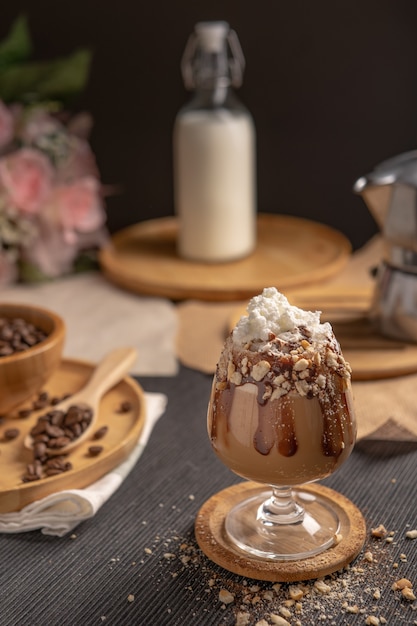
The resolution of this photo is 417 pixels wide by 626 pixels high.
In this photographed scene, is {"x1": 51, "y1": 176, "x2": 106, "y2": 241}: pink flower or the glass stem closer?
the glass stem

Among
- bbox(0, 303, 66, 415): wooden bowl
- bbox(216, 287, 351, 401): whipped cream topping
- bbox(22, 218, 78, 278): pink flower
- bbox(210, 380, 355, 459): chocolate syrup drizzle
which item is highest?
bbox(216, 287, 351, 401): whipped cream topping

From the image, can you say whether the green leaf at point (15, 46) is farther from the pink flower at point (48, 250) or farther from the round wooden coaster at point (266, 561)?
the round wooden coaster at point (266, 561)

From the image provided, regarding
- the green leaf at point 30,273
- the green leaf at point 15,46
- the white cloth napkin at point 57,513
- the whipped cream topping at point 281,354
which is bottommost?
the green leaf at point 30,273

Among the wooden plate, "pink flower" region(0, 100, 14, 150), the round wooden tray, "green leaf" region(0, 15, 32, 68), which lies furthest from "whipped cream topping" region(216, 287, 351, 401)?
"green leaf" region(0, 15, 32, 68)

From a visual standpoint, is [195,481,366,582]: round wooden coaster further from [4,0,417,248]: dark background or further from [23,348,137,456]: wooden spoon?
[4,0,417,248]: dark background

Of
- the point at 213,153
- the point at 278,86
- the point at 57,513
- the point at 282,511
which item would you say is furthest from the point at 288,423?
the point at 278,86

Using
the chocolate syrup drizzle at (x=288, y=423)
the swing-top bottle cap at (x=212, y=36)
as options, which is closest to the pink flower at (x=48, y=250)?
the swing-top bottle cap at (x=212, y=36)
